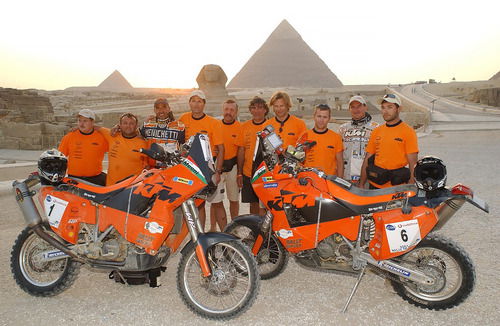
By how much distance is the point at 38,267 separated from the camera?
3.46 meters

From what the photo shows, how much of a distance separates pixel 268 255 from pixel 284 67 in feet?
389

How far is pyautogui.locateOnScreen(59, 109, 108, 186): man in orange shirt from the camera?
4445 mm

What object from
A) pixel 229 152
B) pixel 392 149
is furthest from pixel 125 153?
pixel 392 149

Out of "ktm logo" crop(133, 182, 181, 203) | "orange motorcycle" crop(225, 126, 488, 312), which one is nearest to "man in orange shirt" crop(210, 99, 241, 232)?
"orange motorcycle" crop(225, 126, 488, 312)

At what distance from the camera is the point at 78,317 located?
3.07 m

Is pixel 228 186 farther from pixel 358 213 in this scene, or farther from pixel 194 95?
pixel 358 213

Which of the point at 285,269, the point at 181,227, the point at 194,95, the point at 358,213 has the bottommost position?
the point at 285,269

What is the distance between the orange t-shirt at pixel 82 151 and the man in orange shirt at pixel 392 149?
3102 millimetres

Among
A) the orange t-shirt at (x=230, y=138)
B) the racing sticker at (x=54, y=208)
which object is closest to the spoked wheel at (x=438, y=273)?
the orange t-shirt at (x=230, y=138)

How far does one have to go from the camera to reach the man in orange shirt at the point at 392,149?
3.86 meters

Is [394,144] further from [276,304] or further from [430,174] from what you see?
[276,304]

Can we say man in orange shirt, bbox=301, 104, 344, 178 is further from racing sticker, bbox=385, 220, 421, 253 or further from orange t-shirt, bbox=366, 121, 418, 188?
racing sticker, bbox=385, 220, 421, 253

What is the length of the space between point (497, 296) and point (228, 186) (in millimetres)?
2981

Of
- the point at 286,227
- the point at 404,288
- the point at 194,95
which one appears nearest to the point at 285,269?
the point at 286,227
